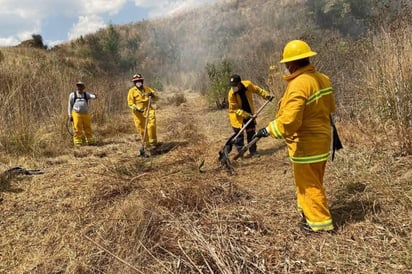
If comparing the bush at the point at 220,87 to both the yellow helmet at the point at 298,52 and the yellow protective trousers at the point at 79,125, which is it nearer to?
the yellow protective trousers at the point at 79,125

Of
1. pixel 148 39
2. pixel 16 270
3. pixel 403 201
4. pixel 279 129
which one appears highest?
pixel 148 39

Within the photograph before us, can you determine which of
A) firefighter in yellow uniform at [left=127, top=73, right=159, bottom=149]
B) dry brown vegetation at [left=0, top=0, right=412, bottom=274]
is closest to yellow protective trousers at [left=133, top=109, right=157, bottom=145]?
firefighter in yellow uniform at [left=127, top=73, right=159, bottom=149]

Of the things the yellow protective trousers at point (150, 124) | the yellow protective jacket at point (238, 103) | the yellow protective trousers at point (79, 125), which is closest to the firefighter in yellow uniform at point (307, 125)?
the yellow protective jacket at point (238, 103)

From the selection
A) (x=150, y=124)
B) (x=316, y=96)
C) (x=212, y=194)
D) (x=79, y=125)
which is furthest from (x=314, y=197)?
(x=79, y=125)

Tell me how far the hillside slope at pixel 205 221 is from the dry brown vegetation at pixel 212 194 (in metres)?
0.01

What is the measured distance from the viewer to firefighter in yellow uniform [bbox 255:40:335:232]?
10.9 feet

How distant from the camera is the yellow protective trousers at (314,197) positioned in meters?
3.49

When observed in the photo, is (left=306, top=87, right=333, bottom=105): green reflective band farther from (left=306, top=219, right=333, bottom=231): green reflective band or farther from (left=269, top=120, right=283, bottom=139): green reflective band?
(left=306, top=219, right=333, bottom=231): green reflective band

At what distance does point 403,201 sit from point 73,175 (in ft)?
15.9

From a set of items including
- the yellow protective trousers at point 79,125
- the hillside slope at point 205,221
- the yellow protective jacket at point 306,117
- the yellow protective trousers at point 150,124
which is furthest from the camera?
the yellow protective trousers at point 79,125

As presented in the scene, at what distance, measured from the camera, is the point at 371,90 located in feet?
19.3

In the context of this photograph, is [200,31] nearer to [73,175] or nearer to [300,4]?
[300,4]

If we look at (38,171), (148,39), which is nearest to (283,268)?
(38,171)

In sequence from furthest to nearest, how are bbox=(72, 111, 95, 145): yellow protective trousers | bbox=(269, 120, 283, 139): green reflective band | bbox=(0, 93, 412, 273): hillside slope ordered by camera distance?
bbox=(72, 111, 95, 145): yellow protective trousers < bbox=(269, 120, 283, 139): green reflective band < bbox=(0, 93, 412, 273): hillside slope
